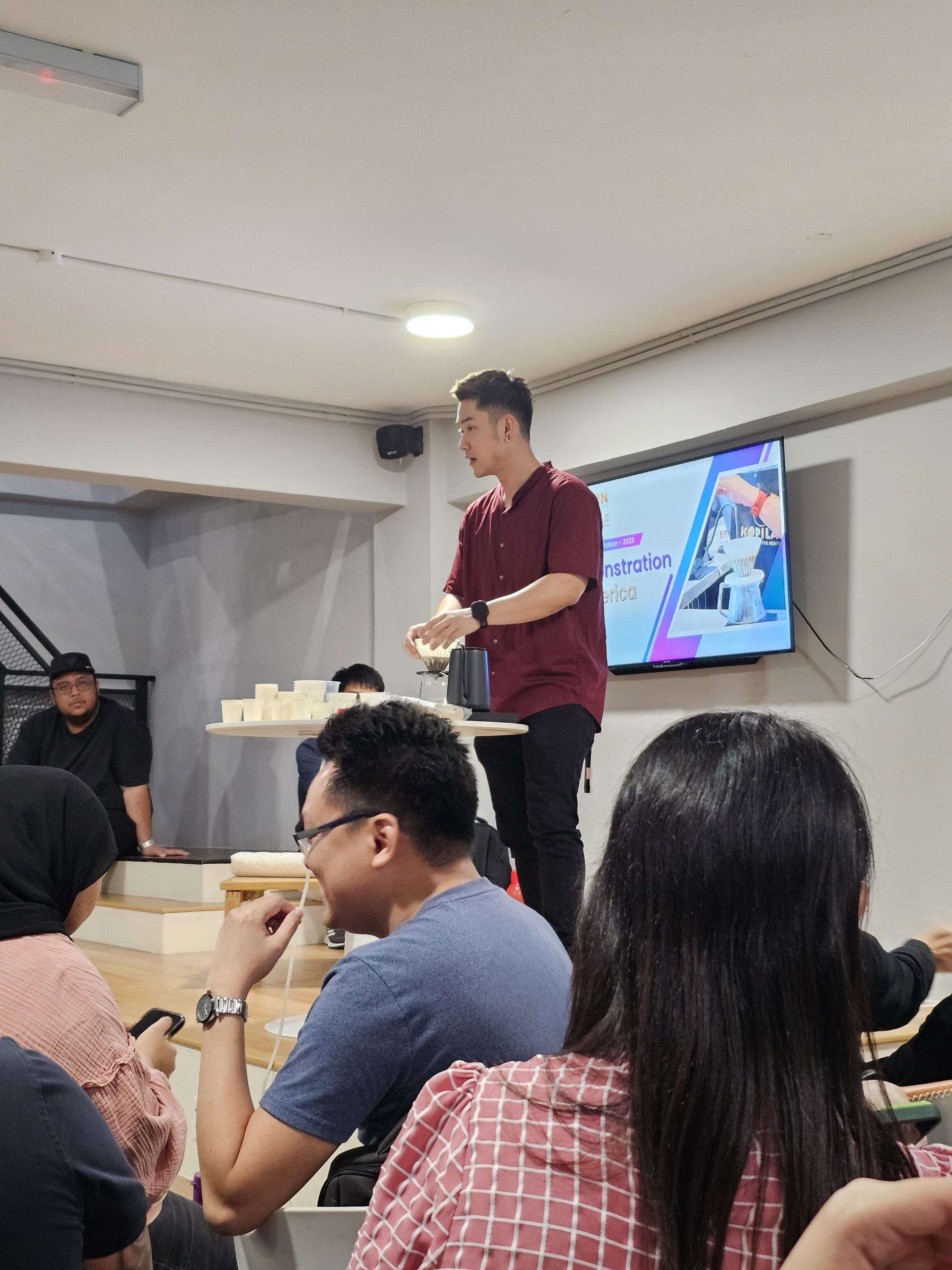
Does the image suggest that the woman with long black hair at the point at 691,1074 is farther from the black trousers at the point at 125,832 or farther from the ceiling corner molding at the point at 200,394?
the black trousers at the point at 125,832

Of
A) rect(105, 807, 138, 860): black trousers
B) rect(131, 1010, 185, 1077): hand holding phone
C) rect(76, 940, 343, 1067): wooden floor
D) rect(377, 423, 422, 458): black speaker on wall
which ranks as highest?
rect(377, 423, 422, 458): black speaker on wall

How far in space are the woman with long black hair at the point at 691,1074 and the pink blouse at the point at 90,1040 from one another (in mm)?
710

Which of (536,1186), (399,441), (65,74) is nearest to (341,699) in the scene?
(65,74)

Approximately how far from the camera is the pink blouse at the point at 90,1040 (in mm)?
1386

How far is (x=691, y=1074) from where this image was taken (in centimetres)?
70

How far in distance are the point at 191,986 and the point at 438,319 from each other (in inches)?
105

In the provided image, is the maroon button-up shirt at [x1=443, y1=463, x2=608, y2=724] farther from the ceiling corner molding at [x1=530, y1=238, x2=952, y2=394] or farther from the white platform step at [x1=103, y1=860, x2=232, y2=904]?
the white platform step at [x1=103, y1=860, x2=232, y2=904]

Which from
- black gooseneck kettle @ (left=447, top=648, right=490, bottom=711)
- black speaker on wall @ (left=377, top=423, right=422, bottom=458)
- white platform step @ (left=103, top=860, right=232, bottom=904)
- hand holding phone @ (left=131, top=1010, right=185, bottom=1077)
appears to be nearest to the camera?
hand holding phone @ (left=131, top=1010, right=185, bottom=1077)

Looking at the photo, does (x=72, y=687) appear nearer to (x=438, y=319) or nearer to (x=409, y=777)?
(x=438, y=319)

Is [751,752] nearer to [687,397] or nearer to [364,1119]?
[364,1119]

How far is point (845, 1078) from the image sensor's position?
719mm

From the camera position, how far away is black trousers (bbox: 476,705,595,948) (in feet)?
9.29

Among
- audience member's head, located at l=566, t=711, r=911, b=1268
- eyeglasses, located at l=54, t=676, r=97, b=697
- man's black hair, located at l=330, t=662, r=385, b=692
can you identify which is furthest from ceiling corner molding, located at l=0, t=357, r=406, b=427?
audience member's head, located at l=566, t=711, r=911, b=1268

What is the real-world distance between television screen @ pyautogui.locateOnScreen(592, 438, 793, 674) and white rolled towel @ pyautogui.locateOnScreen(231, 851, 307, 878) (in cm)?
159
